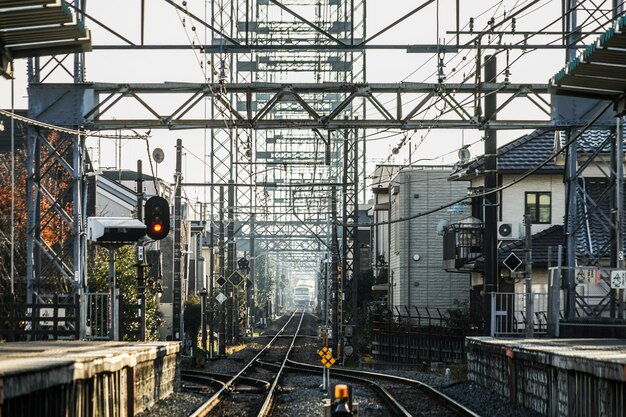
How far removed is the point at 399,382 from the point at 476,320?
35.2 ft

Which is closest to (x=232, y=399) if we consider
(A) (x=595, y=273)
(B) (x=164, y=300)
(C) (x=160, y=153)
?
(A) (x=595, y=273)

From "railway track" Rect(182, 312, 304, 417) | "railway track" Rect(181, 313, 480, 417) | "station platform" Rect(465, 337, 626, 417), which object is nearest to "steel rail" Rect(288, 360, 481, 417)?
"railway track" Rect(181, 313, 480, 417)

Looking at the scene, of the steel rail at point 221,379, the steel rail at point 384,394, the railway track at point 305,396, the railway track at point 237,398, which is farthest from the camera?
the steel rail at point 221,379

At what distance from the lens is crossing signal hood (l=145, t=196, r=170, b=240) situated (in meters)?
25.7

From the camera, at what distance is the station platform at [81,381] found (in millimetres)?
11438

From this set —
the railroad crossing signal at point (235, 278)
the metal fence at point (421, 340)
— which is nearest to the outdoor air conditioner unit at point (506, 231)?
the metal fence at point (421, 340)

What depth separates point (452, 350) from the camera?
3978cm

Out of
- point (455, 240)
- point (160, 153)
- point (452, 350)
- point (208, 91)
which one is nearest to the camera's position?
point (208, 91)

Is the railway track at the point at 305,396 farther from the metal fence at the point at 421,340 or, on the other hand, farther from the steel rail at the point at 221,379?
the metal fence at the point at 421,340

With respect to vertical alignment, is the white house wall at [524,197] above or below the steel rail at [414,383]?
above

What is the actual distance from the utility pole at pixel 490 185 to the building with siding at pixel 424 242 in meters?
26.1

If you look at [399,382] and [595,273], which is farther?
[399,382]

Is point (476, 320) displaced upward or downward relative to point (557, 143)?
downward

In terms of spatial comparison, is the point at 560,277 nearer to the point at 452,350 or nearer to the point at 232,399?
the point at 232,399
